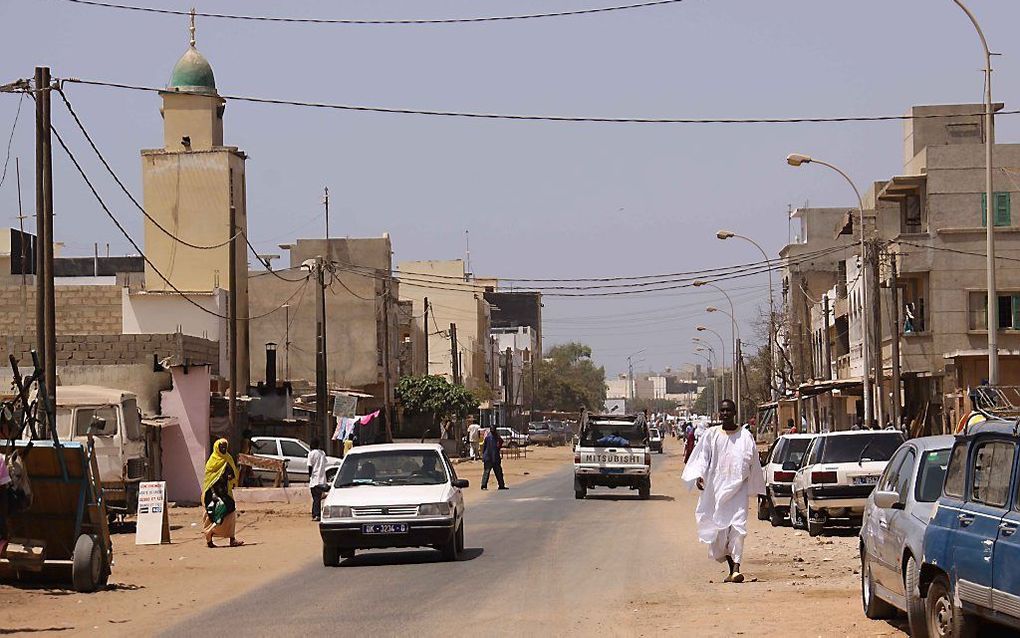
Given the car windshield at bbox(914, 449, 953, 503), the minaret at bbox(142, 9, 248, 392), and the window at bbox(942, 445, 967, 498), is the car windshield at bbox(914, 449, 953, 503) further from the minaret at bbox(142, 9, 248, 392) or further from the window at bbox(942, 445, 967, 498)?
the minaret at bbox(142, 9, 248, 392)

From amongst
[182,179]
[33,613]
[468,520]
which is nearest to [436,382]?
[182,179]

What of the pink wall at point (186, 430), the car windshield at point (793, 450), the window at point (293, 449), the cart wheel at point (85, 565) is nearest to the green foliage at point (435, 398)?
the window at point (293, 449)

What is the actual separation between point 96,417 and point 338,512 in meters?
11.2

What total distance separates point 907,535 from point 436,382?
66580 millimetres

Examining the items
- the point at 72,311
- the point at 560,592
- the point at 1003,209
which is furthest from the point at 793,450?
the point at 72,311

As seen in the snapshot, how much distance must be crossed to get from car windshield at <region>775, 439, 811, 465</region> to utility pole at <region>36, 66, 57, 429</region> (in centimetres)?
1343

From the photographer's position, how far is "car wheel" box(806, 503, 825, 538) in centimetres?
2338

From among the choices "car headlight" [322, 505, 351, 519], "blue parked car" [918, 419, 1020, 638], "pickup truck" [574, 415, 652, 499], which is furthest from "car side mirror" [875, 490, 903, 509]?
"pickup truck" [574, 415, 652, 499]

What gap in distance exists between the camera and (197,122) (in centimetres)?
6606

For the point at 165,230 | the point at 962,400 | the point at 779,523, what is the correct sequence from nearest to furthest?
the point at 779,523 < the point at 962,400 < the point at 165,230

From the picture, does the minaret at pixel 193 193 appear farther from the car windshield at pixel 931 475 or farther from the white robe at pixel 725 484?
the car windshield at pixel 931 475

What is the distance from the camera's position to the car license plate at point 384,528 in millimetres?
19359

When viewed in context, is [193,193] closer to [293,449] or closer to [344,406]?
[344,406]

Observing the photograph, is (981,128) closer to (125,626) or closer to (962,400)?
(962,400)
